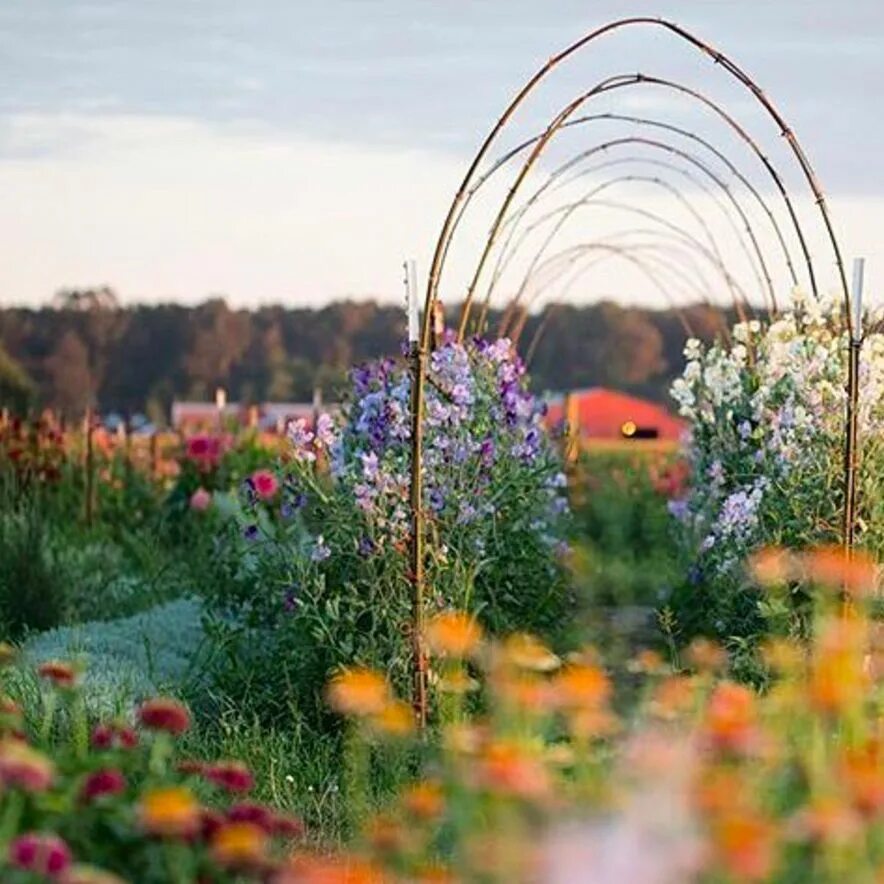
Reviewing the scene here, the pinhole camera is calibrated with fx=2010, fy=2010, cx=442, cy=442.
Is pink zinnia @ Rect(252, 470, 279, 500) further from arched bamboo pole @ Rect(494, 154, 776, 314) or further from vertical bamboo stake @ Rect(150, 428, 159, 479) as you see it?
vertical bamboo stake @ Rect(150, 428, 159, 479)

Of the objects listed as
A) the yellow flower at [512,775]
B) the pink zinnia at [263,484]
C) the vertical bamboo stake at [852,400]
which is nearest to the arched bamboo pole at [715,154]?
Answer: the vertical bamboo stake at [852,400]

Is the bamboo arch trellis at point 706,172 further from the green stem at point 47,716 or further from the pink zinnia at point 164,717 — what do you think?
the pink zinnia at point 164,717

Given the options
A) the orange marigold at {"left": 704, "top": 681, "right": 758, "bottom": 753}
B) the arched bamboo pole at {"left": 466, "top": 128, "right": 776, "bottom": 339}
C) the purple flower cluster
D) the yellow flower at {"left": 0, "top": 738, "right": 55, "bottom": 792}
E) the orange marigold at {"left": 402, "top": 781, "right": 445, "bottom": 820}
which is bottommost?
the orange marigold at {"left": 402, "top": 781, "right": 445, "bottom": 820}

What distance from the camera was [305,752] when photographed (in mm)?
5863

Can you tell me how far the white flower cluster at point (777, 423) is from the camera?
23.2ft

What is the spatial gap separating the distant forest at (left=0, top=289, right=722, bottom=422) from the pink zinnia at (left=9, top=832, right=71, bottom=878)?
740 inches

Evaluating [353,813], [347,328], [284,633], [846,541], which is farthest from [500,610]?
[347,328]

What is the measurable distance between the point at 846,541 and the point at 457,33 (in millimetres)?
3776

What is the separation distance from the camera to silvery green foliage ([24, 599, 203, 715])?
6078 mm

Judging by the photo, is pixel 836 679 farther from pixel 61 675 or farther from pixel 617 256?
pixel 617 256

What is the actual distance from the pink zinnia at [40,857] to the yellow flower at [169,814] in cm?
12

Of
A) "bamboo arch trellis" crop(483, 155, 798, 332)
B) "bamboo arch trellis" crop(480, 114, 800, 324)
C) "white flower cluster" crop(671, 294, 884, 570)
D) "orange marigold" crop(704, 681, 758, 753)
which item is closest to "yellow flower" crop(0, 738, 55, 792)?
"orange marigold" crop(704, 681, 758, 753)

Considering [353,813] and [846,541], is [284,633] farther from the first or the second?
[846,541]

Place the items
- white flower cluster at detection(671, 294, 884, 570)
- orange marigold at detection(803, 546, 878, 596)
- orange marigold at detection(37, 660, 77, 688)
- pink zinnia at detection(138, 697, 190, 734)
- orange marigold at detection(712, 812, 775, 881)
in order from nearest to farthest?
orange marigold at detection(712, 812, 775, 881)
pink zinnia at detection(138, 697, 190, 734)
orange marigold at detection(37, 660, 77, 688)
orange marigold at detection(803, 546, 878, 596)
white flower cluster at detection(671, 294, 884, 570)
